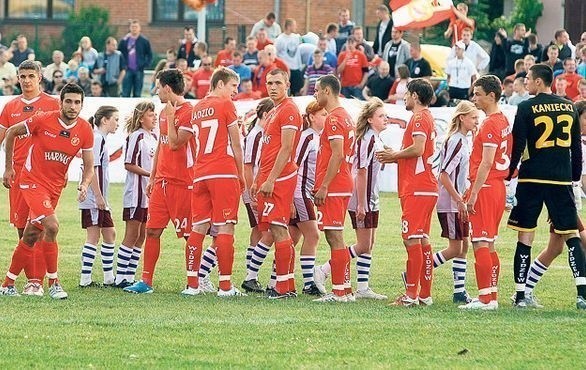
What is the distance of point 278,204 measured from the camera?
13523 millimetres

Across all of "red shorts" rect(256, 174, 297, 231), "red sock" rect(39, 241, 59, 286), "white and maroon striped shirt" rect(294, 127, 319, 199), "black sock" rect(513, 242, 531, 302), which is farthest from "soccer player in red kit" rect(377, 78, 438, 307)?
"red sock" rect(39, 241, 59, 286)

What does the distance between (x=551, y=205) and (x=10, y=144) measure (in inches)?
203

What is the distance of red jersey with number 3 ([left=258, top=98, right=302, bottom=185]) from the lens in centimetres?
1336

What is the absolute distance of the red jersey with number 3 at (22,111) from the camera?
1462 centimetres

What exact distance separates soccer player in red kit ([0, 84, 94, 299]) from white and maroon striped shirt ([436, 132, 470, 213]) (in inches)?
134

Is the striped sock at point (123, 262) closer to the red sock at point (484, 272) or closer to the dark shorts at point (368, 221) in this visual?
the dark shorts at point (368, 221)

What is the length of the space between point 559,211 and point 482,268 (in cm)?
92

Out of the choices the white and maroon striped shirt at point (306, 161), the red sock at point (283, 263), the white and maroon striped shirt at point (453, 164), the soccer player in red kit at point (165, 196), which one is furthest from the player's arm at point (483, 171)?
the soccer player in red kit at point (165, 196)

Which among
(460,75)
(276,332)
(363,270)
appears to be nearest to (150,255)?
(363,270)

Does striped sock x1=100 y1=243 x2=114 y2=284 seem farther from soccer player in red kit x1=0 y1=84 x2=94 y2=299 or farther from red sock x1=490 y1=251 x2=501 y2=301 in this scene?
red sock x1=490 y1=251 x2=501 y2=301

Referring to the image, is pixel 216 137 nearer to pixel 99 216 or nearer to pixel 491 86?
pixel 99 216

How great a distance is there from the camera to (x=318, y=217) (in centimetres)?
1345

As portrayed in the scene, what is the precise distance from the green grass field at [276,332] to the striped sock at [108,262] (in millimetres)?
365

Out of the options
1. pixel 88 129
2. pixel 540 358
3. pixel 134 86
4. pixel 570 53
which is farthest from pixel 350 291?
pixel 134 86
